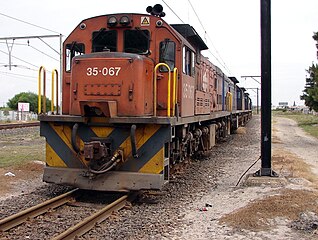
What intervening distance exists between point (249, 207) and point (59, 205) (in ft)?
10.4

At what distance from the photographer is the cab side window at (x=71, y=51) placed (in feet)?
29.4

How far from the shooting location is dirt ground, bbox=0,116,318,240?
6078mm

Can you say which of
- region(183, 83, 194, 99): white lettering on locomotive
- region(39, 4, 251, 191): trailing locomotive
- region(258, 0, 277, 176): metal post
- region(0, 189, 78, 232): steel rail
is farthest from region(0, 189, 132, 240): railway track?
region(258, 0, 277, 176): metal post

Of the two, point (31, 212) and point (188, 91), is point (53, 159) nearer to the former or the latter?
point (31, 212)

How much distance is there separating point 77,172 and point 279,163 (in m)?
7.36

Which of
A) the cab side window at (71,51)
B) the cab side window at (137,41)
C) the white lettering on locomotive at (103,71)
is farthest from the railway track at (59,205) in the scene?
the cab side window at (137,41)

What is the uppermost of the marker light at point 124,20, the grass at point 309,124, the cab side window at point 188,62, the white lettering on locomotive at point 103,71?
the marker light at point 124,20

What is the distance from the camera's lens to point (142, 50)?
864 centimetres

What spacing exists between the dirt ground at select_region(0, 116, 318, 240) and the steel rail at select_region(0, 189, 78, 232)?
4.60 feet

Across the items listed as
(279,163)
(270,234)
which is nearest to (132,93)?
(270,234)

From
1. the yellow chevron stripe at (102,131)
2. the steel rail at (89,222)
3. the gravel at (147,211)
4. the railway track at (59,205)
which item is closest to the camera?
the steel rail at (89,222)

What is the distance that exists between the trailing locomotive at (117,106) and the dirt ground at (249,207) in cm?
113

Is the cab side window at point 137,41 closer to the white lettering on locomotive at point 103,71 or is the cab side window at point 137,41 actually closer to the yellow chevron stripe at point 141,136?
the white lettering on locomotive at point 103,71

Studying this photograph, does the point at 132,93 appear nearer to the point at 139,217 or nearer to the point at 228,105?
the point at 139,217
